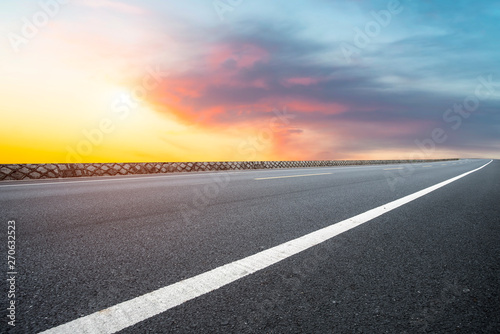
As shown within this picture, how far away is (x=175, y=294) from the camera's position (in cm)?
191

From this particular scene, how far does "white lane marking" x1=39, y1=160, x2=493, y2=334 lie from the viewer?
5.17ft

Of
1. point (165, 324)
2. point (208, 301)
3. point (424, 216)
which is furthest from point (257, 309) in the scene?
point (424, 216)

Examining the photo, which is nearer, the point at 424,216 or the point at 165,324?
the point at 165,324

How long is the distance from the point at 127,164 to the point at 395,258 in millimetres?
14187

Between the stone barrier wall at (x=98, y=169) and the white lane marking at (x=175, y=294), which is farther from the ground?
the stone barrier wall at (x=98, y=169)

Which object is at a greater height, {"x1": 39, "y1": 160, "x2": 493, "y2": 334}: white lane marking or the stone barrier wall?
the stone barrier wall

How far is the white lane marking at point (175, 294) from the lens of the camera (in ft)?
5.17

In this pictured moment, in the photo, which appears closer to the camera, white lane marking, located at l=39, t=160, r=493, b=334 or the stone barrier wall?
white lane marking, located at l=39, t=160, r=493, b=334

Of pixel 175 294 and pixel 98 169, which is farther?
pixel 98 169

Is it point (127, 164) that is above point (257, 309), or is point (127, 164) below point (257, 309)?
above

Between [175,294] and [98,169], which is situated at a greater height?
[98,169]

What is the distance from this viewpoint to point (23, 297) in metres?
1.90

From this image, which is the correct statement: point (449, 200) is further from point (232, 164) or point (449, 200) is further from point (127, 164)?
point (232, 164)

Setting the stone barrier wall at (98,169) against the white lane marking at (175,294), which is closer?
the white lane marking at (175,294)
